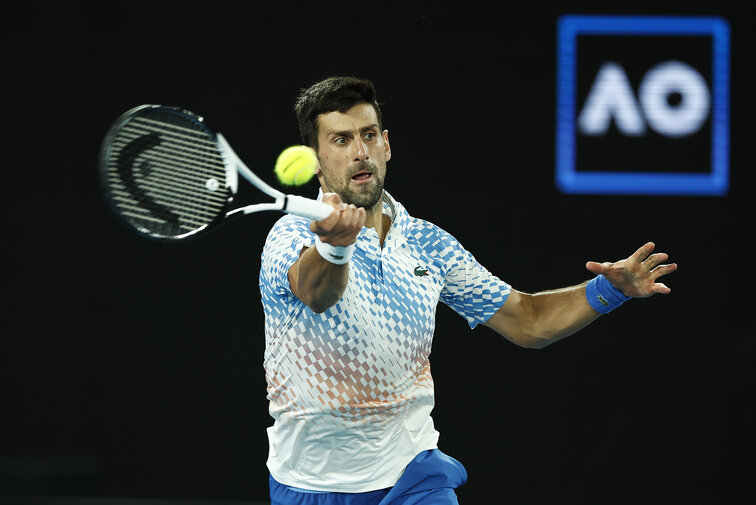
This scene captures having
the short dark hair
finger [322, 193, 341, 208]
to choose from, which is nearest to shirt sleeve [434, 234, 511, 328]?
the short dark hair

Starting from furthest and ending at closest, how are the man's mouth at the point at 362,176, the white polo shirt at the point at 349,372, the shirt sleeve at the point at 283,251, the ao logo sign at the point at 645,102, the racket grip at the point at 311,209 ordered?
the ao logo sign at the point at 645,102 < the man's mouth at the point at 362,176 < the white polo shirt at the point at 349,372 < the shirt sleeve at the point at 283,251 < the racket grip at the point at 311,209

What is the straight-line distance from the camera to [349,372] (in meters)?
2.53

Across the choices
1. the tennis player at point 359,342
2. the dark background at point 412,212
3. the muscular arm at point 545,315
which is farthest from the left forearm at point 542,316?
the dark background at point 412,212

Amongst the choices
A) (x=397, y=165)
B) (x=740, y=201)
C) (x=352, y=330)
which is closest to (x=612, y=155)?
(x=740, y=201)

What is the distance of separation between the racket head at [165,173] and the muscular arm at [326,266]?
0.74 ft

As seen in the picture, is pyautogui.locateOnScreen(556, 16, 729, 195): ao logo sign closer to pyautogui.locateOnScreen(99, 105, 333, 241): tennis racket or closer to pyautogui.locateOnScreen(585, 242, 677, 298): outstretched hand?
pyautogui.locateOnScreen(585, 242, 677, 298): outstretched hand

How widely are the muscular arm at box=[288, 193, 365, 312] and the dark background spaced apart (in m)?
1.65

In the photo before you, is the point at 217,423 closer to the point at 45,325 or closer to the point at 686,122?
the point at 45,325

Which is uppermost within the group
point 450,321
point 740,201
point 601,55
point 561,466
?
point 601,55

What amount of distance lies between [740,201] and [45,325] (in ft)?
8.89

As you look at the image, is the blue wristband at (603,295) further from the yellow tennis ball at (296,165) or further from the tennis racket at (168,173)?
the tennis racket at (168,173)

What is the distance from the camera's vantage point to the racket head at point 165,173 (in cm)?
212

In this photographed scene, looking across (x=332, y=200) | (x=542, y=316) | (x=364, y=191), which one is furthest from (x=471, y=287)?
(x=332, y=200)

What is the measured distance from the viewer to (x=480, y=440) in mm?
3938
